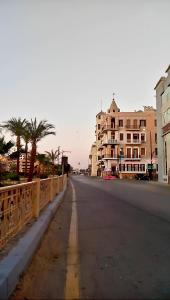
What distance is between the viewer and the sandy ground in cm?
404

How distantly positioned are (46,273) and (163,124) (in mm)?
55570

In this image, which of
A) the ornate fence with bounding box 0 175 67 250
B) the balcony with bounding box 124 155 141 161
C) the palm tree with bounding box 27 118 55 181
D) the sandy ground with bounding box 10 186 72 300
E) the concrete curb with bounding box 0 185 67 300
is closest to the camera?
the concrete curb with bounding box 0 185 67 300

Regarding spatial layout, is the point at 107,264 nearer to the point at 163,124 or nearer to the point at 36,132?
the point at 36,132

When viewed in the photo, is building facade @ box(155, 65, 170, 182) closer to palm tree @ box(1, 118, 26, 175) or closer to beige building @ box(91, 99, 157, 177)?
palm tree @ box(1, 118, 26, 175)

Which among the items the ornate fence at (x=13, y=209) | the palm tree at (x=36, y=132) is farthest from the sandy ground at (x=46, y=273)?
the palm tree at (x=36, y=132)

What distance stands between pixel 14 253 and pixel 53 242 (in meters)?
2.36

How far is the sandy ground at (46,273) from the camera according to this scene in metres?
4.04

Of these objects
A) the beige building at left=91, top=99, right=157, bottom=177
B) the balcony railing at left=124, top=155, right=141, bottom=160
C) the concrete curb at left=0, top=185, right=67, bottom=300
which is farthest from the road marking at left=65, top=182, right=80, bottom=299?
the beige building at left=91, top=99, right=157, bottom=177

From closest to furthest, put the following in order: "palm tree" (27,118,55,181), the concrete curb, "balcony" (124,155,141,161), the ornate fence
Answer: the concrete curb, the ornate fence, "palm tree" (27,118,55,181), "balcony" (124,155,141,161)

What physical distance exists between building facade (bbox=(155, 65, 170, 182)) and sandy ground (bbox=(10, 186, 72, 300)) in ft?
164

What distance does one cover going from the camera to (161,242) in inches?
277

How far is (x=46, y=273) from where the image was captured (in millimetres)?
4867

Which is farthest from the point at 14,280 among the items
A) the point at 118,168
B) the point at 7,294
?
the point at 118,168

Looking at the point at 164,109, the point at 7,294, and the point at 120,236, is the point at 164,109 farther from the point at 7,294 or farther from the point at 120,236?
the point at 7,294
